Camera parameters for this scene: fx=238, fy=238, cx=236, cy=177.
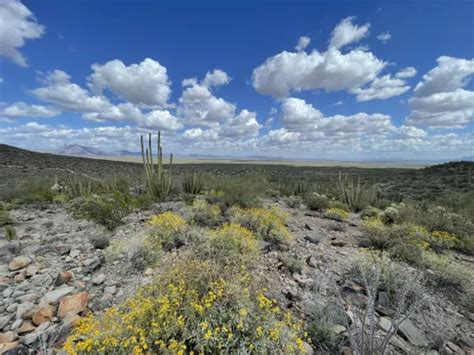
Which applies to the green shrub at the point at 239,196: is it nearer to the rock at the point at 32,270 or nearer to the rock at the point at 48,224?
the rock at the point at 48,224

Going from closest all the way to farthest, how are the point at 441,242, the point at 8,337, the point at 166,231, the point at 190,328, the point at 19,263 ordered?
the point at 190,328
the point at 8,337
the point at 19,263
the point at 166,231
the point at 441,242

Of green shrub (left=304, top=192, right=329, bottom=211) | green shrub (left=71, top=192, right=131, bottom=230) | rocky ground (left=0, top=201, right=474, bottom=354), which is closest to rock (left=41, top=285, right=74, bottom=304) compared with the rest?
rocky ground (left=0, top=201, right=474, bottom=354)

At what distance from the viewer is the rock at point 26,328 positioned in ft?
9.76

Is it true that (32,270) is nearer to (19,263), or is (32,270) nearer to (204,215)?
(19,263)

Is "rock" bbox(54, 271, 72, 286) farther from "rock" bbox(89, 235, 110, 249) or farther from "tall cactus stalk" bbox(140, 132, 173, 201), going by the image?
"tall cactus stalk" bbox(140, 132, 173, 201)

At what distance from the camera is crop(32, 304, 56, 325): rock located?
3.12 meters

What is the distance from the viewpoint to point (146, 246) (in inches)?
185

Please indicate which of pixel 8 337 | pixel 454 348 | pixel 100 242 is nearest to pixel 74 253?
pixel 100 242

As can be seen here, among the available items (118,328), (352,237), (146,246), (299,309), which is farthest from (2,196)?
(352,237)

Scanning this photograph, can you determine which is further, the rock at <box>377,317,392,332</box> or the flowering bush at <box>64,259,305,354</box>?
the rock at <box>377,317,392,332</box>

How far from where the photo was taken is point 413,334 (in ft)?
10.5

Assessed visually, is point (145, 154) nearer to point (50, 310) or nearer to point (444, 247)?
point (50, 310)

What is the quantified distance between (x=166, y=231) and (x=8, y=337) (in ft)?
9.52

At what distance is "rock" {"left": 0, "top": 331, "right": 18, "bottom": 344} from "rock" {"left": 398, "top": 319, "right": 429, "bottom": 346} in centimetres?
492
